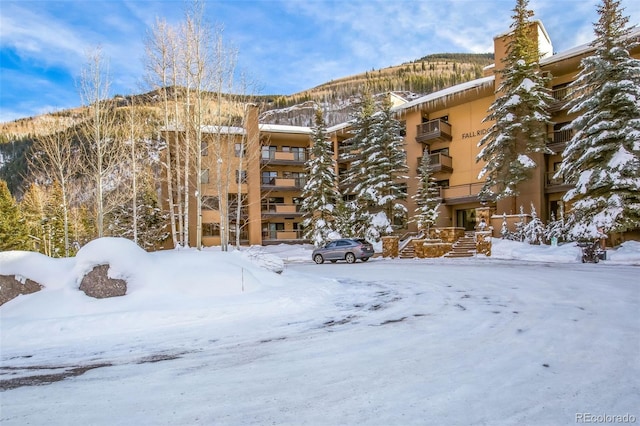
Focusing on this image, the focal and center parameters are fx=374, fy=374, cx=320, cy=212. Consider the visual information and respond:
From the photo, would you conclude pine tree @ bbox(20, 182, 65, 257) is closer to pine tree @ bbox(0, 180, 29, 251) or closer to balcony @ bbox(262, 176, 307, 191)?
pine tree @ bbox(0, 180, 29, 251)

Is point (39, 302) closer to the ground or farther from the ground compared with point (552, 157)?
closer to the ground

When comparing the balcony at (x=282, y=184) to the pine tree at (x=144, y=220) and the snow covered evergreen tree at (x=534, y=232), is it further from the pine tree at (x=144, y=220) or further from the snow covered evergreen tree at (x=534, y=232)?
the snow covered evergreen tree at (x=534, y=232)

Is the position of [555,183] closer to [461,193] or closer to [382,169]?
[461,193]

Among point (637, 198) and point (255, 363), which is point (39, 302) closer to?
point (255, 363)

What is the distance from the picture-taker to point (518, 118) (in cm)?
2294

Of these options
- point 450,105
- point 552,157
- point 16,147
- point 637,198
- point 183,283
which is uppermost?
point 16,147

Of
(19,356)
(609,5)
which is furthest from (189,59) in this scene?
(609,5)

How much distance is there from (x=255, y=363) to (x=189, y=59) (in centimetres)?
1567

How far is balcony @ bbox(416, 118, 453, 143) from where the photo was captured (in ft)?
97.8

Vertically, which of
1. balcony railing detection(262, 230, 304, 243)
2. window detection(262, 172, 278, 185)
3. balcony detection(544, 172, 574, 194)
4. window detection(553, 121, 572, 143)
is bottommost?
balcony railing detection(262, 230, 304, 243)

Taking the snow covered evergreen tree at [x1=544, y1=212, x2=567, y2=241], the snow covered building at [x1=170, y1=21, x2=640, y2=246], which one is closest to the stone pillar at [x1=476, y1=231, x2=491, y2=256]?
the snow covered evergreen tree at [x1=544, y1=212, x2=567, y2=241]

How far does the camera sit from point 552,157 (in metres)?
25.5

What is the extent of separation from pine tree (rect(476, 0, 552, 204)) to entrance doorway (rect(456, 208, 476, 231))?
556 cm

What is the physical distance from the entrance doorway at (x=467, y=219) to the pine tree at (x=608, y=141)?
10.5m
